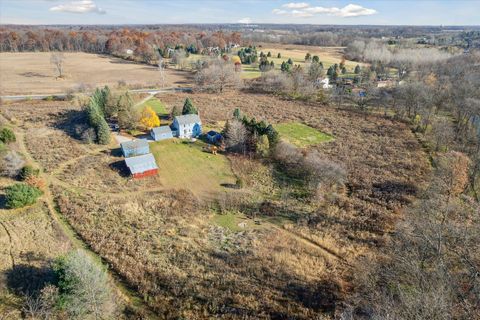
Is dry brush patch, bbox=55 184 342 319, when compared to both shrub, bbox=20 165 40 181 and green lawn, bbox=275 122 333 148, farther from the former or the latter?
green lawn, bbox=275 122 333 148

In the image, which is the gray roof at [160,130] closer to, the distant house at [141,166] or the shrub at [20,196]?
the distant house at [141,166]

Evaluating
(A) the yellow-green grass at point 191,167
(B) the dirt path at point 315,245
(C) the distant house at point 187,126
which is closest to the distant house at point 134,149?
(A) the yellow-green grass at point 191,167

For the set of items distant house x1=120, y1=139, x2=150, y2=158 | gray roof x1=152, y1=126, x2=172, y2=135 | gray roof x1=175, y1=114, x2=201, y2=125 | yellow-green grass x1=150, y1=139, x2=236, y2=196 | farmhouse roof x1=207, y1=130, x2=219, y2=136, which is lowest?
yellow-green grass x1=150, y1=139, x2=236, y2=196

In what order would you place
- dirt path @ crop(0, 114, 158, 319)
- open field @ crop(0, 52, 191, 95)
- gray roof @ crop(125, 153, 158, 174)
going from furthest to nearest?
open field @ crop(0, 52, 191, 95)
gray roof @ crop(125, 153, 158, 174)
dirt path @ crop(0, 114, 158, 319)

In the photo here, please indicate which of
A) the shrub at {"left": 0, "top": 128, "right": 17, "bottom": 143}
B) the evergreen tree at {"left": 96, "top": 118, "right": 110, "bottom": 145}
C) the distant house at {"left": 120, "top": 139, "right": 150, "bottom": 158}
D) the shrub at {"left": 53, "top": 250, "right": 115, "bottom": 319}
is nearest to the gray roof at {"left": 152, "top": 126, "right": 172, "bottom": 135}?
the distant house at {"left": 120, "top": 139, "right": 150, "bottom": 158}

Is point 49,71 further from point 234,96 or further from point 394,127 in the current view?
point 394,127

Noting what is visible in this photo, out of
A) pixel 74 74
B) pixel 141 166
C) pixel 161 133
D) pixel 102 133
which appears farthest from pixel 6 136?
pixel 74 74
